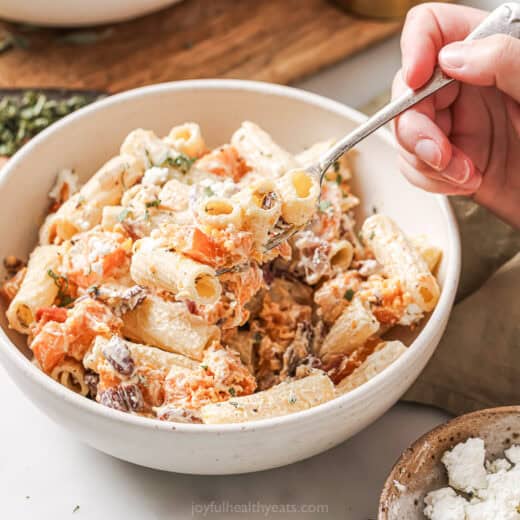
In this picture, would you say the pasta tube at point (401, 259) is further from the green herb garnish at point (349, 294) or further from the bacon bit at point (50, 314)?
the bacon bit at point (50, 314)

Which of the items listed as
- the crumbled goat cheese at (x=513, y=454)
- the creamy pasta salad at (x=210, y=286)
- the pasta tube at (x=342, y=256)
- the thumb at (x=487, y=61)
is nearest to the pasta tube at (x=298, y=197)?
the creamy pasta salad at (x=210, y=286)

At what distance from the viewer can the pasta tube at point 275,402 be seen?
1.32 m

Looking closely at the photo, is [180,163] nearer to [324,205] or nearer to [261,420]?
[324,205]

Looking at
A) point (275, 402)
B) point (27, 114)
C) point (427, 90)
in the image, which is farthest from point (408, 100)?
point (27, 114)

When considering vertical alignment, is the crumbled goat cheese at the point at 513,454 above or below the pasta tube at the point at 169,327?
below

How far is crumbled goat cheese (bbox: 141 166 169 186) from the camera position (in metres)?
1.61

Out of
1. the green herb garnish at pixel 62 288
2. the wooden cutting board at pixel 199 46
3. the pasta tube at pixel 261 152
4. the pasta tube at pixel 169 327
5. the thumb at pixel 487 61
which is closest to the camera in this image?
the thumb at pixel 487 61

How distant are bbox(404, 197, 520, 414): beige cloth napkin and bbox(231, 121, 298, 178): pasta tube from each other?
0.49 m

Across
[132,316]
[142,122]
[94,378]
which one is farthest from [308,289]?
[142,122]

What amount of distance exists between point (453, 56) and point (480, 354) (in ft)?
2.06

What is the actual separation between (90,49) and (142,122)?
2.33ft

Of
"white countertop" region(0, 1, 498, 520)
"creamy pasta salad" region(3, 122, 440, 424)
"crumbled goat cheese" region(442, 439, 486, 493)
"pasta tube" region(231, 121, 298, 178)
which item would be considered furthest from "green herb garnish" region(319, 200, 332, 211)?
"crumbled goat cheese" region(442, 439, 486, 493)

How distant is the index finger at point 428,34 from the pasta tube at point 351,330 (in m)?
0.44

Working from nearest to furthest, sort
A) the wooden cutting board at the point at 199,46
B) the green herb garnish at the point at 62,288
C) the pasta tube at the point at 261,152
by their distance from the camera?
the green herb garnish at the point at 62,288, the pasta tube at the point at 261,152, the wooden cutting board at the point at 199,46
